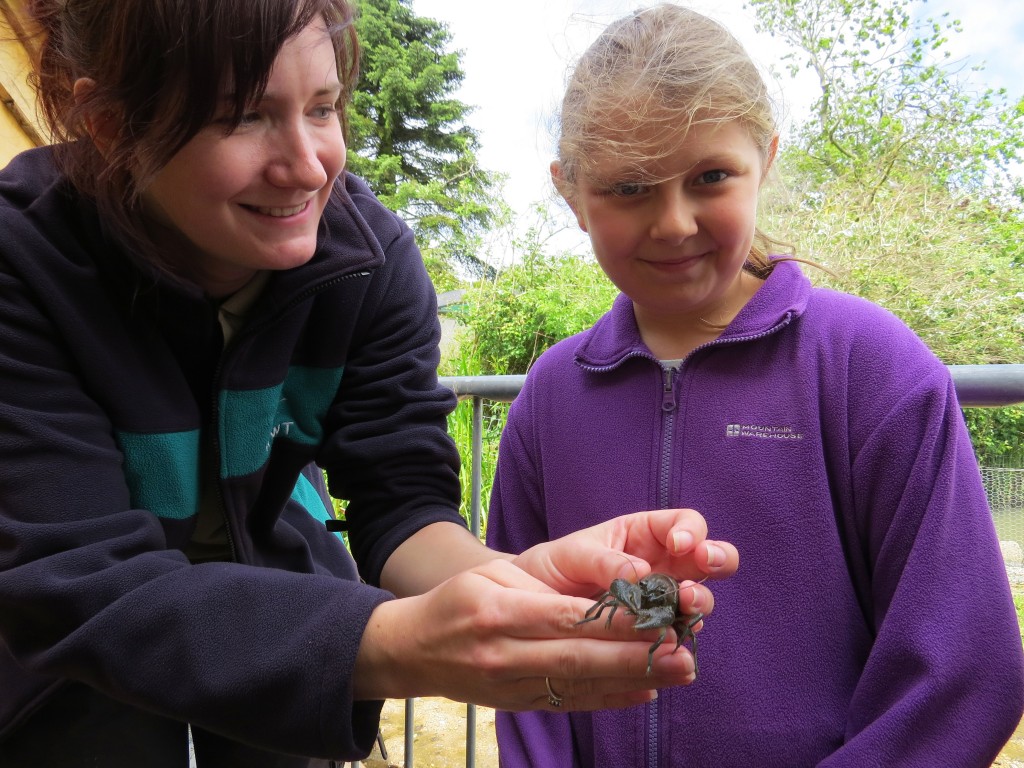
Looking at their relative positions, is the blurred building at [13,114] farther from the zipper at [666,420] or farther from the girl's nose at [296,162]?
the zipper at [666,420]

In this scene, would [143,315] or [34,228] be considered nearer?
[34,228]

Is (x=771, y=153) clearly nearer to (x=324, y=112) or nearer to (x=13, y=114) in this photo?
(x=324, y=112)

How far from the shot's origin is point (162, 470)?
164cm

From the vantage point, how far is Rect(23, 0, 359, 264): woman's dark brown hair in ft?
4.31

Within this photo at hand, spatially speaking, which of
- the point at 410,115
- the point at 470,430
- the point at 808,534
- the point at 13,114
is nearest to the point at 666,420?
the point at 808,534

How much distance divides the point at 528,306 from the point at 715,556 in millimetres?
7436

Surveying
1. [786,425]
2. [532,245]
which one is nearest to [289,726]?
[786,425]

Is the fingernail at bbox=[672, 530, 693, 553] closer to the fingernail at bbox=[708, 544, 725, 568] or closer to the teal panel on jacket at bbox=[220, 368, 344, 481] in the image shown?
the fingernail at bbox=[708, 544, 725, 568]

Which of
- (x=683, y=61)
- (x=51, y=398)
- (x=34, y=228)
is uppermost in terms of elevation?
(x=683, y=61)

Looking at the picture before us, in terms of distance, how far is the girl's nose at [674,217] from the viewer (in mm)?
1515

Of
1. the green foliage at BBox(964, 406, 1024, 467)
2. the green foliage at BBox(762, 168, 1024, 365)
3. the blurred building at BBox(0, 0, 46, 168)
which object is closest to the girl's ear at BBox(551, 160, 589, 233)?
the green foliage at BBox(964, 406, 1024, 467)

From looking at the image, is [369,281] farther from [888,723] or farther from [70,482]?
[888,723]

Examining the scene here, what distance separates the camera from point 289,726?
125 centimetres

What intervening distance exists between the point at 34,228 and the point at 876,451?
166 centimetres
